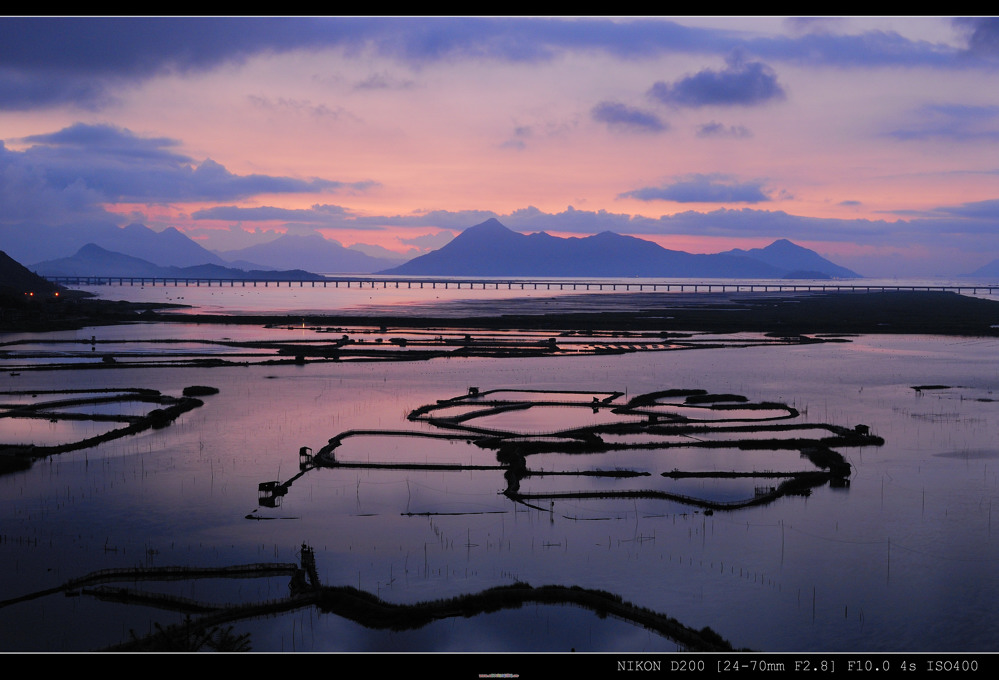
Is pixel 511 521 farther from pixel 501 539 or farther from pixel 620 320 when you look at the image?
pixel 620 320

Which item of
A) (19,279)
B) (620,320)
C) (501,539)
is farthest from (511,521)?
(19,279)

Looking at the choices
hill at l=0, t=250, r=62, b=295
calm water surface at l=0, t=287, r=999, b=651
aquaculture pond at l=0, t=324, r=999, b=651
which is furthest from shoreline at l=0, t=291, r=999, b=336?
calm water surface at l=0, t=287, r=999, b=651

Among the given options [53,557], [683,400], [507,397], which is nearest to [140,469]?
[53,557]

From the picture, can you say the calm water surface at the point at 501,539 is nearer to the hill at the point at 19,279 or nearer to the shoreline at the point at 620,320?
Result: the shoreline at the point at 620,320

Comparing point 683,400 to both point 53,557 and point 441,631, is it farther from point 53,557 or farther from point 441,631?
point 53,557

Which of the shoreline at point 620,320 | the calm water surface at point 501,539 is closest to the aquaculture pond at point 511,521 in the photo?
the calm water surface at point 501,539

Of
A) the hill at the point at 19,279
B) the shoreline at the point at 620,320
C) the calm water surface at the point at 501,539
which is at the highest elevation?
the hill at the point at 19,279
